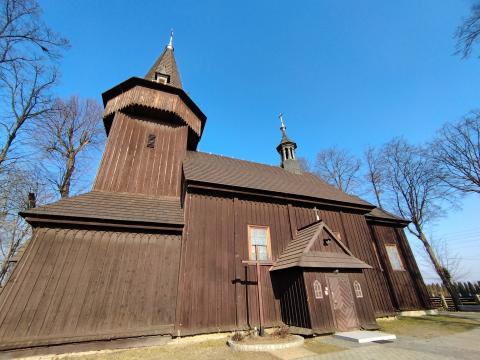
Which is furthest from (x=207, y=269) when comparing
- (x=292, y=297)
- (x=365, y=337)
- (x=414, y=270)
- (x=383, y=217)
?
(x=414, y=270)

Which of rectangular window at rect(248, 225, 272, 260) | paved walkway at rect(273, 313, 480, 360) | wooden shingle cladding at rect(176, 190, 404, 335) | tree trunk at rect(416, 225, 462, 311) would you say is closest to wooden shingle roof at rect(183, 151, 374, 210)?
wooden shingle cladding at rect(176, 190, 404, 335)

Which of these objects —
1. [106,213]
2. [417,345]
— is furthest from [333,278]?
[106,213]

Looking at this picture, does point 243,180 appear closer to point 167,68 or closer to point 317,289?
point 317,289

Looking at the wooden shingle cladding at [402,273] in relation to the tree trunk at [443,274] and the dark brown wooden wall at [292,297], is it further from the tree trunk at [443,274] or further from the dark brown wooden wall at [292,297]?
the dark brown wooden wall at [292,297]

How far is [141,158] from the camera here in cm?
1174

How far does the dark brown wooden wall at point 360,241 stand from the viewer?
1199 cm

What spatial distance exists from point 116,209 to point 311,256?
817cm

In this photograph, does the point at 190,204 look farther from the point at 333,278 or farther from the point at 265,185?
the point at 333,278

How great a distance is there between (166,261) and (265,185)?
6.13 metres

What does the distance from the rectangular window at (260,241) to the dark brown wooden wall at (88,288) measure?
3.30m

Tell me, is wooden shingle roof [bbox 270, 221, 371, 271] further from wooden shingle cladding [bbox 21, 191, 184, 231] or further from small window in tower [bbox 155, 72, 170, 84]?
small window in tower [bbox 155, 72, 170, 84]

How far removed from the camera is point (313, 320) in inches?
317

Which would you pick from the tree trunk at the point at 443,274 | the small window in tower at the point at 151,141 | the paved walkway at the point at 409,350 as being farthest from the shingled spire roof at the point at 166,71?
the tree trunk at the point at 443,274

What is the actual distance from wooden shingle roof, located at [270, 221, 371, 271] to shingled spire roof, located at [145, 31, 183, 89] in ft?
37.8
